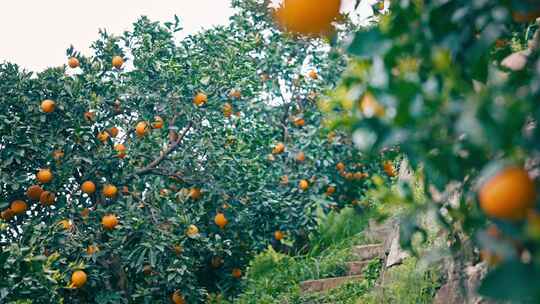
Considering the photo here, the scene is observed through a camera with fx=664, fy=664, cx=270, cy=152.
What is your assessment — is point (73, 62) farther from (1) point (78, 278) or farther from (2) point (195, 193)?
(1) point (78, 278)

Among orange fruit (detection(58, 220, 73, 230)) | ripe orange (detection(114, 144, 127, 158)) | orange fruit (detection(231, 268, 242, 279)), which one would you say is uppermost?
ripe orange (detection(114, 144, 127, 158))

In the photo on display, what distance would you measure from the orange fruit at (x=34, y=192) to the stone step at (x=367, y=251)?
11.0 ft

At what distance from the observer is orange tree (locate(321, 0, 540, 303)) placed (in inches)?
38.3

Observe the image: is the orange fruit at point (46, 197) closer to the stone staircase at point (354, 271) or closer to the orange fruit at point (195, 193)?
the orange fruit at point (195, 193)

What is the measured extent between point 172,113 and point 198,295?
1612 mm

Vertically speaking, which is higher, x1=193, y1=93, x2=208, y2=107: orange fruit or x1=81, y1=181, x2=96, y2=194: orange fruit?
x1=193, y1=93, x2=208, y2=107: orange fruit

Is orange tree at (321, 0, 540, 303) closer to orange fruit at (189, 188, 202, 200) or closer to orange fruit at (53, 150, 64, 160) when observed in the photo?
orange fruit at (53, 150, 64, 160)

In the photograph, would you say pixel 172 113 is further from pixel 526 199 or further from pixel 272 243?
pixel 526 199

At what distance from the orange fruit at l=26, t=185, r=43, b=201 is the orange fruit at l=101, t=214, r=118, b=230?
0.49m

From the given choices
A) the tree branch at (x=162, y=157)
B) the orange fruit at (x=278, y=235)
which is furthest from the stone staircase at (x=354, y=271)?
the tree branch at (x=162, y=157)

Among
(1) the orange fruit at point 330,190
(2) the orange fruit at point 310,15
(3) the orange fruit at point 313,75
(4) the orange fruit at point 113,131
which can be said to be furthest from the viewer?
(3) the orange fruit at point 313,75

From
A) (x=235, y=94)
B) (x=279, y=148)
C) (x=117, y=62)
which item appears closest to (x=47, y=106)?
(x=117, y=62)

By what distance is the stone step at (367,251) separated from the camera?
667 centimetres

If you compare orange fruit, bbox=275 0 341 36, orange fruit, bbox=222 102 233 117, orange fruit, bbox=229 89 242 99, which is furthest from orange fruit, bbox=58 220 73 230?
orange fruit, bbox=275 0 341 36
